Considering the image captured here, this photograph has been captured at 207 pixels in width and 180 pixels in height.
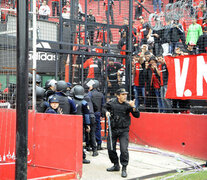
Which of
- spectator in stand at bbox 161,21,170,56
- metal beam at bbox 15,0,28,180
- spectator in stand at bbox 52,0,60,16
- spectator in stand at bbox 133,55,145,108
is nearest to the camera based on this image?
metal beam at bbox 15,0,28,180

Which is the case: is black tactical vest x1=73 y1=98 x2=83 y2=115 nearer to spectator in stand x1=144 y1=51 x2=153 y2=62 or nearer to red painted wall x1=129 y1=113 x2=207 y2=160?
red painted wall x1=129 y1=113 x2=207 y2=160

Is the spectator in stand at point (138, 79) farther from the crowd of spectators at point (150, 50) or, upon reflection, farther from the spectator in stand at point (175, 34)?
the spectator in stand at point (175, 34)

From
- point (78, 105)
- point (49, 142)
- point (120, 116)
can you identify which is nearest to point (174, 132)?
point (120, 116)

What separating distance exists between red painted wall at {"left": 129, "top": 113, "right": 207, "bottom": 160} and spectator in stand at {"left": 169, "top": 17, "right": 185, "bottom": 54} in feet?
8.00

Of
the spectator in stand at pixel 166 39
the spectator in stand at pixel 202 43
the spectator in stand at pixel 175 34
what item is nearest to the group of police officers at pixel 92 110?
the spectator in stand at pixel 166 39

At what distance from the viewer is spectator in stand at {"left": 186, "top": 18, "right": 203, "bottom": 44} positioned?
1114 cm

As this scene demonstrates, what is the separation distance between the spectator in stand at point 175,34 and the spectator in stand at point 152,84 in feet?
2.59

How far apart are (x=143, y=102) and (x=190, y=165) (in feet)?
11.5

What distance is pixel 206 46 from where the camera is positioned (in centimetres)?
1030

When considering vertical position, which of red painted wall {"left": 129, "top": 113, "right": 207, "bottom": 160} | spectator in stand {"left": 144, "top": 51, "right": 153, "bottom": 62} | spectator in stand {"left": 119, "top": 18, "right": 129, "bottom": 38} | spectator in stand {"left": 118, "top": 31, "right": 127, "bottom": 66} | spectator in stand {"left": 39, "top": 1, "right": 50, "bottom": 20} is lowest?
red painted wall {"left": 129, "top": 113, "right": 207, "bottom": 160}

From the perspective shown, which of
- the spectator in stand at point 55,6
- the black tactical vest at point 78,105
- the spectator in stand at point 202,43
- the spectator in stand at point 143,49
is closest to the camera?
the black tactical vest at point 78,105

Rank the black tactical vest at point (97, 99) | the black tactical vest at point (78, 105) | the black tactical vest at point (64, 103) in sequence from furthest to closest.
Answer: the black tactical vest at point (97, 99), the black tactical vest at point (78, 105), the black tactical vest at point (64, 103)

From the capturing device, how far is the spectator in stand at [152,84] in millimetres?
10875

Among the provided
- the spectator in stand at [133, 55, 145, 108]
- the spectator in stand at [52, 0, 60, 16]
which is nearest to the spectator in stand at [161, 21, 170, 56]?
the spectator in stand at [133, 55, 145, 108]
